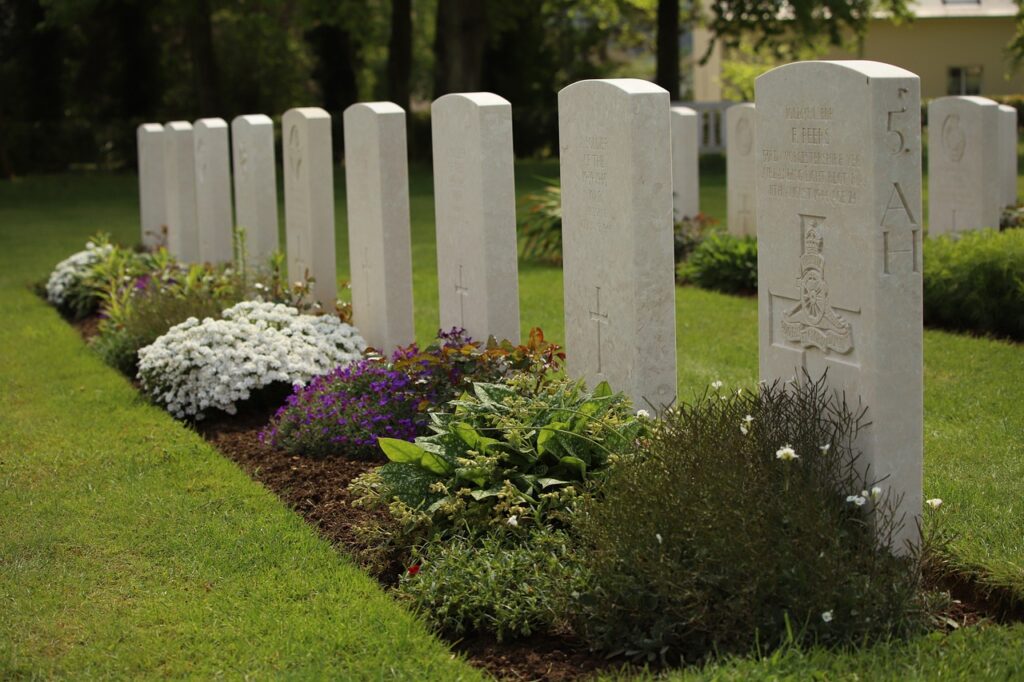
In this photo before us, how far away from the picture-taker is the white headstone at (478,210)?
7074 millimetres

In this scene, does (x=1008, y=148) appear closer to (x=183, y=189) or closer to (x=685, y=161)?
(x=685, y=161)

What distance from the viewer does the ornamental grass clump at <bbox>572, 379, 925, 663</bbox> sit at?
4.09m

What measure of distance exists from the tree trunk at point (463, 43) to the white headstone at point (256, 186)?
13006 mm

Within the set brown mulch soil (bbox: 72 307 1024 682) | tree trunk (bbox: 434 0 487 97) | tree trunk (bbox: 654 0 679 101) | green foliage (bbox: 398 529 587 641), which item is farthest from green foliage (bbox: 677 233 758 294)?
tree trunk (bbox: 654 0 679 101)

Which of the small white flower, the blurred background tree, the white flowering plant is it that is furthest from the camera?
the blurred background tree

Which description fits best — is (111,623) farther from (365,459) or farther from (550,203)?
(550,203)

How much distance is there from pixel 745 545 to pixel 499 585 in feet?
3.22

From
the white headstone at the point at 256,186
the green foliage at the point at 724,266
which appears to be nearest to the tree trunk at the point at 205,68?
the white headstone at the point at 256,186

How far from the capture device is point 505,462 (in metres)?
5.37

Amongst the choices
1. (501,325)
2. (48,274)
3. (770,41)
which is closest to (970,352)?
(501,325)

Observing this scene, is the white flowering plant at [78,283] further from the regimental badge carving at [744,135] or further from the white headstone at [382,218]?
the regimental badge carving at [744,135]

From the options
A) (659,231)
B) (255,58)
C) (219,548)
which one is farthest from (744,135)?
(255,58)

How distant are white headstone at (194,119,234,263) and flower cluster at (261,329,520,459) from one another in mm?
4700

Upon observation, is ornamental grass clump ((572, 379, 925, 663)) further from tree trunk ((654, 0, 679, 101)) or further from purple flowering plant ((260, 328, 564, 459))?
tree trunk ((654, 0, 679, 101))
